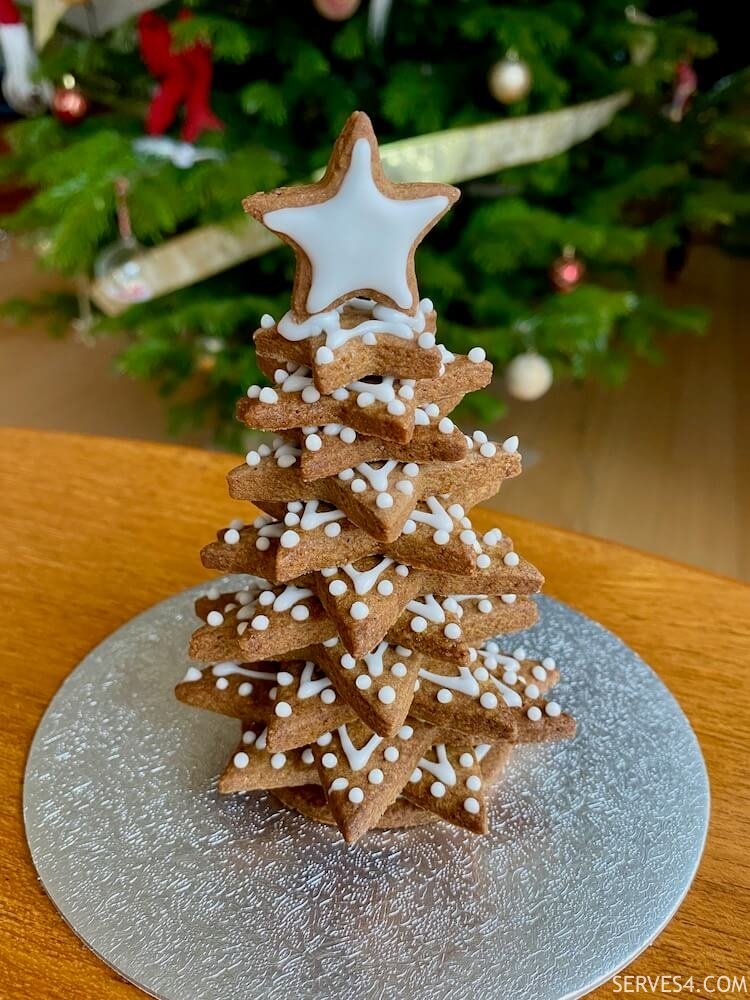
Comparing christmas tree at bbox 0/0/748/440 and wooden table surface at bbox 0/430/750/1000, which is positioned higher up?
christmas tree at bbox 0/0/748/440

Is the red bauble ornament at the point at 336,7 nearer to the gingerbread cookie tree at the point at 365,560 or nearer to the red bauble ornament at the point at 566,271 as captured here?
the red bauble ornament at the point at 566,271

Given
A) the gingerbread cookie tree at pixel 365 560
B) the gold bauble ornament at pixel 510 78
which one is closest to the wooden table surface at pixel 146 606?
the gingerbread cookie tree at pixel 365 560

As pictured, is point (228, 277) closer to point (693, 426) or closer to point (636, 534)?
point (636, 534)

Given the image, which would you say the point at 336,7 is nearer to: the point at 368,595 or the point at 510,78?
the point at 510,78

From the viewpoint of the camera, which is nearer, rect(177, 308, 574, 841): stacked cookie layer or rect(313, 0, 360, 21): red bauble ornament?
rect(177, 308, 574, 841): stacked cookie layer

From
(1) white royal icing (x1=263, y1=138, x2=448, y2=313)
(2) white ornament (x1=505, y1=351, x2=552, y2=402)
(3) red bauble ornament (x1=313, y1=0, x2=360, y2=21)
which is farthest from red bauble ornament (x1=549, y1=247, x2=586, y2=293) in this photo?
(1) white royal icing (x1=263, y1=138, x2=448, y2=313)

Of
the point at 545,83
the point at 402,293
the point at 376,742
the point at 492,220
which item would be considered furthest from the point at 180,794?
the point at 545,83

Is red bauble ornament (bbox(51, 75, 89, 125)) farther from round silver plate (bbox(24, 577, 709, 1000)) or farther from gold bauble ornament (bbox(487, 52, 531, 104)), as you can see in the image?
round silver plate (bbox(24, 577, 709, 1000))
